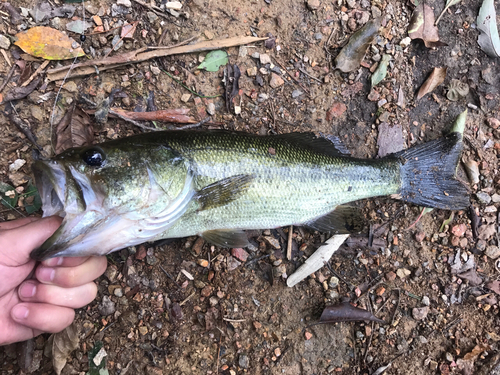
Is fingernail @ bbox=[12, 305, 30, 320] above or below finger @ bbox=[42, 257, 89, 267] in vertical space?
below

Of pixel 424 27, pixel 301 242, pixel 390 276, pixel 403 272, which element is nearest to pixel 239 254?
pixel 301 242

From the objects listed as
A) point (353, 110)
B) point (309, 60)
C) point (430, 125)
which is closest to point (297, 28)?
point (309, 60)

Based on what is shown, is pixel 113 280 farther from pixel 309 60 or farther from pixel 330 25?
pixel 330 25

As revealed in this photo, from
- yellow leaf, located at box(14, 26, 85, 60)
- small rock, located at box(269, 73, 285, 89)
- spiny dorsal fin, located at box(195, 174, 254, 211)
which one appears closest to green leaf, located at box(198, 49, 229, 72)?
small rock, located at box(269, 73, 285, 89)

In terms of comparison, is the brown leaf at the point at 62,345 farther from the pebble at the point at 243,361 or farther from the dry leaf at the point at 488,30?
the dry leaf at the point at 488,30

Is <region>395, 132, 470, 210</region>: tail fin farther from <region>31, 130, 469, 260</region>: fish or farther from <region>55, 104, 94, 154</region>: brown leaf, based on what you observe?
<region>55, 104, 94, 154</region>: brown leaf

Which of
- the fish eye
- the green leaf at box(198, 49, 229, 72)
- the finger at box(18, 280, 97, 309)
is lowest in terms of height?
the finger at box(18, 280, 97, 309)
